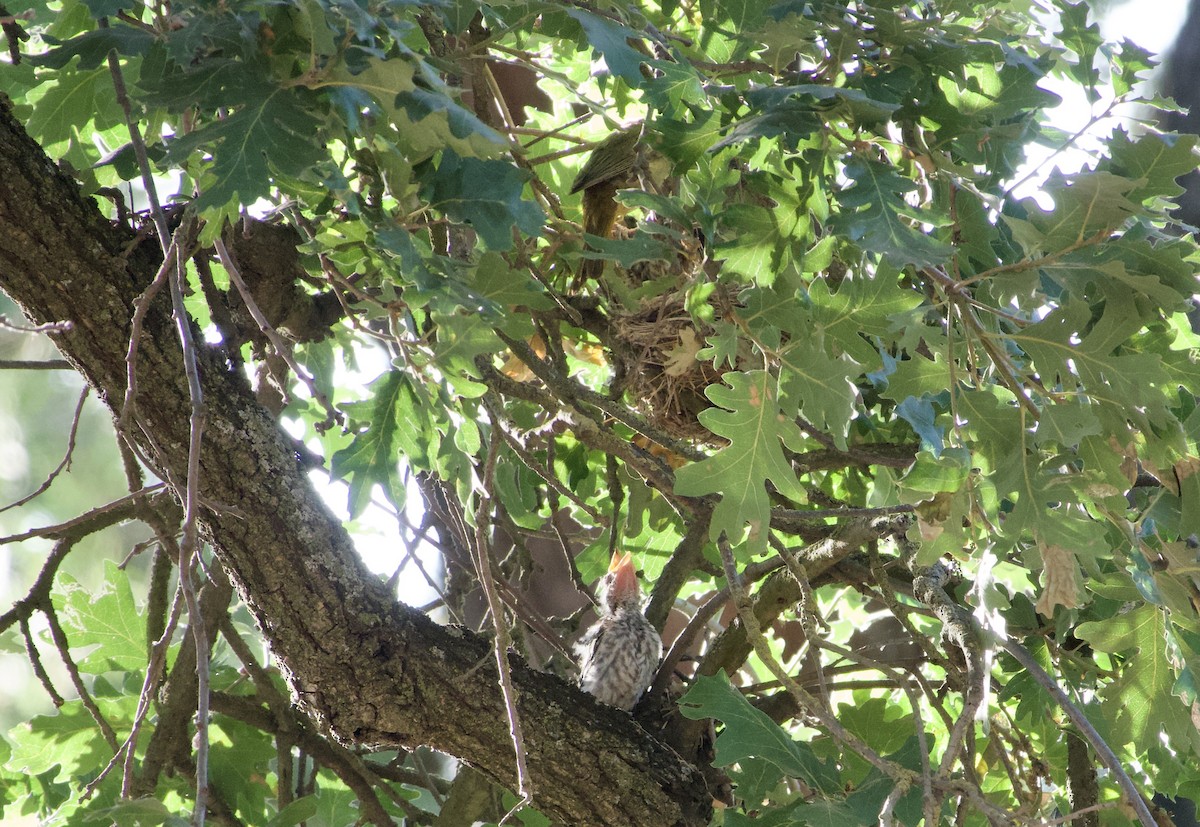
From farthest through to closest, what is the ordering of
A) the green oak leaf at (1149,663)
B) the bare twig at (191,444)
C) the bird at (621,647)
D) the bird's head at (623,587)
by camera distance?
the bird's head at (623,587) → the bird at (621,647) → the green oak leaf at (1149,663) → the bare twig at (191,444)

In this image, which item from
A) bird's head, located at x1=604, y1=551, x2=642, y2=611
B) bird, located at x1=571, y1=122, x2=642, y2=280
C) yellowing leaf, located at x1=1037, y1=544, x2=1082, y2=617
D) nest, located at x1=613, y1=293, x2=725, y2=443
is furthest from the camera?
bird's head, located at x1=604, y1=551, x2=642, y2=611

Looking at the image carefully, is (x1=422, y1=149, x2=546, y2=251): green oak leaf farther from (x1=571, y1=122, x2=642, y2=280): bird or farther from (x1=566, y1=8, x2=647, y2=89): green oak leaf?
(x1=571, y1=122, x2=642, y2=280): bird

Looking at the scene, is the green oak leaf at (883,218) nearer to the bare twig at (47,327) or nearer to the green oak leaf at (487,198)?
the green oak leaf at (487,198)

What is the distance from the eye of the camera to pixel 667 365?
1911 millimetres

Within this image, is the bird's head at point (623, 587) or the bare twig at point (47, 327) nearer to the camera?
the bare twig at point (47, 327)

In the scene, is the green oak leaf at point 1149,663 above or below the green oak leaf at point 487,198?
below

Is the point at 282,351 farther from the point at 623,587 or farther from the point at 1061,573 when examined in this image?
the point at 623,587

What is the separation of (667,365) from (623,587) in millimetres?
1067

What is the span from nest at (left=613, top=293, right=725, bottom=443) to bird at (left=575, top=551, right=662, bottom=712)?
1.84 feet

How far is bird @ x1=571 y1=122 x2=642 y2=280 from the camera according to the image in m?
1.99

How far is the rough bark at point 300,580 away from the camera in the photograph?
1.46m

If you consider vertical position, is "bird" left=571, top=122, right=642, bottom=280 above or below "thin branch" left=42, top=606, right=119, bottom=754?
above

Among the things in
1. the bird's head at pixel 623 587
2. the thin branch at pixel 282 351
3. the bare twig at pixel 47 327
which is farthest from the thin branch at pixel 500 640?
the bird's head at pixel 623 587

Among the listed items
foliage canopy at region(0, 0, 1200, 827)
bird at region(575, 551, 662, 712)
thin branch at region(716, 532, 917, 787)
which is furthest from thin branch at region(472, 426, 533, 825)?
bird at region(575, 551, 662, 712)
